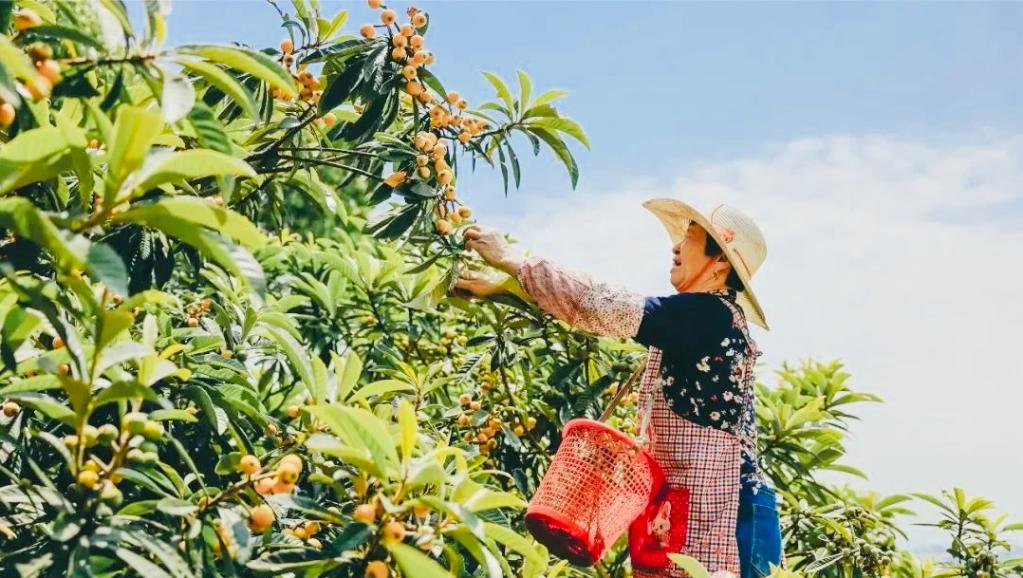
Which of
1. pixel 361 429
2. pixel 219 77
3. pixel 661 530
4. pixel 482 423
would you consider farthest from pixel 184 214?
pixel 482 423

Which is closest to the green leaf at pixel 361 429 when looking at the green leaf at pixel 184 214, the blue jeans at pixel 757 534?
the green leaf at pixel 184 214

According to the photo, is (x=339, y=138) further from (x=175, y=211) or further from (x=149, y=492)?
(x=175, y=211)

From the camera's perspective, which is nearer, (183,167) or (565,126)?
(183,167)

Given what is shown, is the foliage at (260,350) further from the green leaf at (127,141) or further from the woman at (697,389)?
the woman at (697,389)

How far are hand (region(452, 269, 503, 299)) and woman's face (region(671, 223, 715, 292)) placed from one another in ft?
1.43

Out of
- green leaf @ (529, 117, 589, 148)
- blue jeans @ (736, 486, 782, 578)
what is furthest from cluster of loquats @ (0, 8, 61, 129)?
blue jeans @ (736, 486, 782, 578)

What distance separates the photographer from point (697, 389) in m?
2.33

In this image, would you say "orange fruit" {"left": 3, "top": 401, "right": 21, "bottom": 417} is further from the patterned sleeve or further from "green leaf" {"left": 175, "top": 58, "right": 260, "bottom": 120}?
the patterned sleeve

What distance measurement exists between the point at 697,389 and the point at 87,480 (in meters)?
1.34

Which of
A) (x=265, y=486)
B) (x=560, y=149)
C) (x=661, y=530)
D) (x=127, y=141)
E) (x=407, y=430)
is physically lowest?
(x=661, y=530)

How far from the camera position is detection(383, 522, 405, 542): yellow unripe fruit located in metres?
1.50

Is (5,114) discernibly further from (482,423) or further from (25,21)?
(482,423)

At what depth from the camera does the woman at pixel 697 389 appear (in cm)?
228

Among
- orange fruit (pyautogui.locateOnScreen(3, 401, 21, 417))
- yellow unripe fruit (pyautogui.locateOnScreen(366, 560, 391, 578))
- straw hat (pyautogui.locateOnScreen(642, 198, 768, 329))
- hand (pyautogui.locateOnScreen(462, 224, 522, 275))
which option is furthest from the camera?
straw hat (pyautogui.locateOnScreen(642, 198, 768, 329))
